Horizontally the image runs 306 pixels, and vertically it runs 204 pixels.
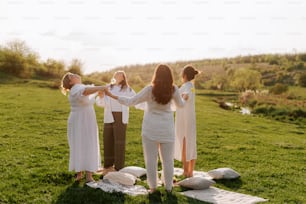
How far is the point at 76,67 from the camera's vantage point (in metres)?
43.7

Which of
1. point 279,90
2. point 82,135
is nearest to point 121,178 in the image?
point 82,135

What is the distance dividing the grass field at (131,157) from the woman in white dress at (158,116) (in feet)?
2.21

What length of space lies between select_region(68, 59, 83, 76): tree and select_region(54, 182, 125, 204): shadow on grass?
36151 millimetres

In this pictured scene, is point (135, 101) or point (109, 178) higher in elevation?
point (135, 101)

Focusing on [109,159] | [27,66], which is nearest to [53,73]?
[27,66]

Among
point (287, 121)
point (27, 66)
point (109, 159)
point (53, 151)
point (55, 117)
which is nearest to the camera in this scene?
point (109, 159)

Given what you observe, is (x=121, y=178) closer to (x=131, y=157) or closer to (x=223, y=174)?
(x=223, y=174)

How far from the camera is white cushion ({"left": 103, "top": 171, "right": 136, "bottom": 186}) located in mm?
8953

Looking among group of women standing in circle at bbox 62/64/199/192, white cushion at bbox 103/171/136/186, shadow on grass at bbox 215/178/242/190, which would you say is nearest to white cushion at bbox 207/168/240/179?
shadow on grass at bbox 215/178/242/190

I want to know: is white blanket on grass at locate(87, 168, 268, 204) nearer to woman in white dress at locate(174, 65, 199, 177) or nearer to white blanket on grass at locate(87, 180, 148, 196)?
white blanket on grass at locate(87, 180, 148, 196)

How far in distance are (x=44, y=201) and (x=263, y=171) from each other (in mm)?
5726

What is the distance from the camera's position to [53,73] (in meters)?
42.8

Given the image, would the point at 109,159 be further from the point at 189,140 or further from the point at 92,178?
the point at 189,140

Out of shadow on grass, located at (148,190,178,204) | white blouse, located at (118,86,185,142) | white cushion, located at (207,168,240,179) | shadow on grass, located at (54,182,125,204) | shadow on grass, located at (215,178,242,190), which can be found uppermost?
white blouse, located at (118,86,185,142)
